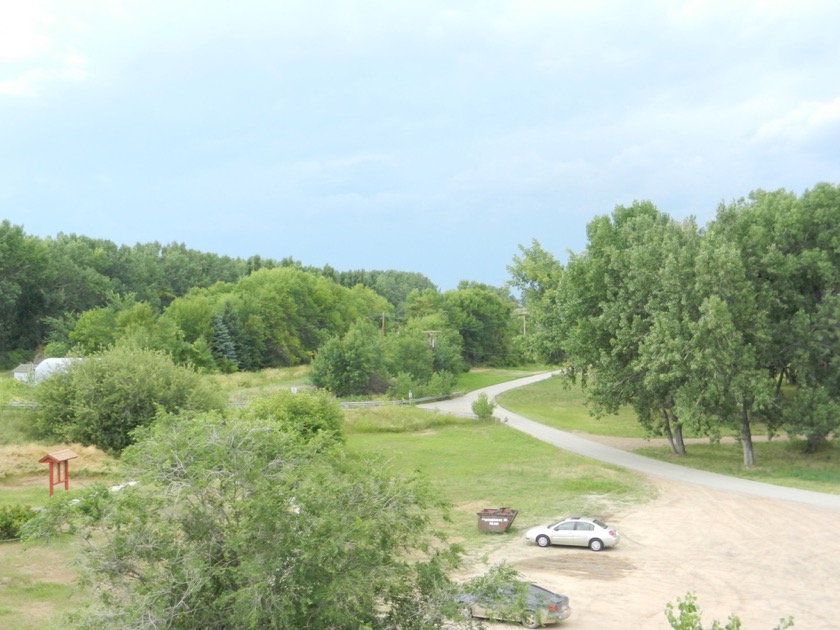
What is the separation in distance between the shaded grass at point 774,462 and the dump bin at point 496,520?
1388 cm

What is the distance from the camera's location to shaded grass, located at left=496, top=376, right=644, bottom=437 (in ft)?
162

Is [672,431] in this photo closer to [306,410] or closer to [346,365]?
[306,410]

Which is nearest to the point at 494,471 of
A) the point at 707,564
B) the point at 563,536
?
the point at 563,536

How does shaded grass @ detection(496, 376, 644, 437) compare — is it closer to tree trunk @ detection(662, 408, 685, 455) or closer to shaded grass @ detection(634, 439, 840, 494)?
tree trunk @ detection(662, 408, 685, 455)

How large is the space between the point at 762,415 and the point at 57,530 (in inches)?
1292

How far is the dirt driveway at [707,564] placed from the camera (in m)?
18.2

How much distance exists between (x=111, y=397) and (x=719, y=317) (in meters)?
27.0

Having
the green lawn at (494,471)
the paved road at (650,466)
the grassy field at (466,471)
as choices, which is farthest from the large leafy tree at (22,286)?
the green lawn at (494,471)

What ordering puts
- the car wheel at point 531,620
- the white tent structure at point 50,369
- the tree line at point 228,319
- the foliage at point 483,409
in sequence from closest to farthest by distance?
the car wheel at point 531,620 < the white tent structure at point 50,369 < the foliage at point 483,409 < the tree line at point 228,319

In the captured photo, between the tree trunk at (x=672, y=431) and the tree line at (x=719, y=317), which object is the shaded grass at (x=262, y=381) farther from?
the tree trunk at (x=672, y=431)

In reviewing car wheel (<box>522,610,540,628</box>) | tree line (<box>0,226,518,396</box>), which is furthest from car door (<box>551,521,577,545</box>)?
tree line (<box>0,226,518,396</box>)

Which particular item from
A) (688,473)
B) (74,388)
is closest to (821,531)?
(688,473)

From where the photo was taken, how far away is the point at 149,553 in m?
11.8

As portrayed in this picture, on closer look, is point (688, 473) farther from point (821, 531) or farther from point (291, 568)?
point (291, 568)
